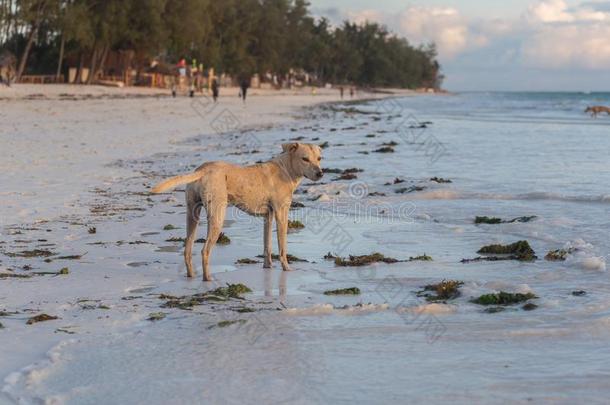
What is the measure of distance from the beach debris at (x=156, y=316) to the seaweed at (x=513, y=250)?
13.9ft

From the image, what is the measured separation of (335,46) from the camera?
178m

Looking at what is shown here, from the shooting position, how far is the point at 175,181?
23.8 ft

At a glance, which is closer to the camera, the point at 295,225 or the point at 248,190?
the point at 248,190

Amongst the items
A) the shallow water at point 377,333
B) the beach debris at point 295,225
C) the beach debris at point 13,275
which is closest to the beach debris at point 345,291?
the shallow water at point 377,333

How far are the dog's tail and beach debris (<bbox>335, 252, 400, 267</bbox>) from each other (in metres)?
1.86

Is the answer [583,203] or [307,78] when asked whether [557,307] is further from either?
[307,78]

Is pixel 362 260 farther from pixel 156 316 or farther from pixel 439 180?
pixel 439 180

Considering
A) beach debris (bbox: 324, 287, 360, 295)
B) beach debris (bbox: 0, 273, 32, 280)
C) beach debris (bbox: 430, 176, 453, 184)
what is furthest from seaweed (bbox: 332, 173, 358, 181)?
beach debris (bbox: 0, 273, 32, 280)

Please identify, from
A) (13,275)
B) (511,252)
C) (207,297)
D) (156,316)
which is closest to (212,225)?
(207,297)

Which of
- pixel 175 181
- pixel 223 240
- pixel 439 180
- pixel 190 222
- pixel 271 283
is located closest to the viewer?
pixel 175 181

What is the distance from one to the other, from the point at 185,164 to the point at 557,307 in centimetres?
1283

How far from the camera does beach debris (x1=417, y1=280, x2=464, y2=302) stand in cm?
687

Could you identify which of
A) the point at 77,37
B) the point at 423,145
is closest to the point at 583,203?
the point at 423,145

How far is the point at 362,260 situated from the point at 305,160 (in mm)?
1263
